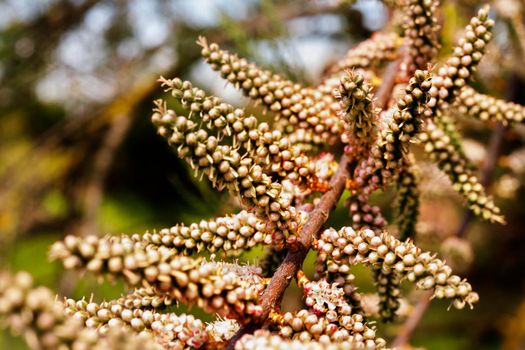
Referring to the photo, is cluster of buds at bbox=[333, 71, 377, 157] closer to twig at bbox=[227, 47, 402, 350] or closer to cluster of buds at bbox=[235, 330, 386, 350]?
twig at bbox=[227, 47, 402, 350]

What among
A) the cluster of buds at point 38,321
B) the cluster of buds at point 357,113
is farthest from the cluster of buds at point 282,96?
the cluster of buds at point 38,321

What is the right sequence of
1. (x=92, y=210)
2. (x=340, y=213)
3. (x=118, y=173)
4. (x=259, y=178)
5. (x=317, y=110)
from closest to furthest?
(x=259, y=178) → (x=317, y=110) → (x=340, y=213) → (x=92, y=210) → (x=118, y=173)

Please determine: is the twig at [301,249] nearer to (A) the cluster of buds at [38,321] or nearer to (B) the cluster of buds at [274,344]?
(B) the cluster of buds at [274,344]

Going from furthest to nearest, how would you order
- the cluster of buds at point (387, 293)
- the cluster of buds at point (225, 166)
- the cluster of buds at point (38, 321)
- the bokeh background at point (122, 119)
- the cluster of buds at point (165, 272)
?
the bokeh background at point (122, 119) → the cluster of buds at point (387, 293) → the cluster of buds at point (225, 166) → the cluster of buds at point (165, 272) → the cluster of buds at point (38, 321)

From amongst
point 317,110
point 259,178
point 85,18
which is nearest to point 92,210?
point 85,18

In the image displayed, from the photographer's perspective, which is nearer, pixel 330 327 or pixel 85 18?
pixel 330 327

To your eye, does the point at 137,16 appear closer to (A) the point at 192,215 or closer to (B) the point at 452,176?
(A) the point at 192,215
